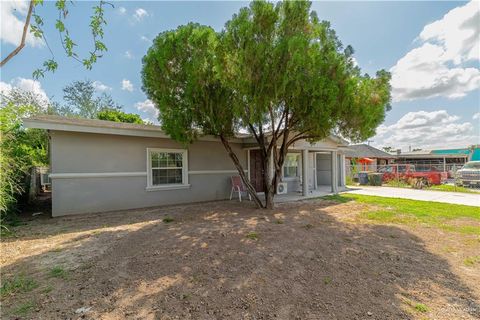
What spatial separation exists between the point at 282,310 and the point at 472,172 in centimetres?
1854

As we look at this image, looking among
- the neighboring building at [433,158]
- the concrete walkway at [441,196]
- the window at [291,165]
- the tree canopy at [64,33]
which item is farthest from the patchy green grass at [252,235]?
the neighboring building at [433,158]

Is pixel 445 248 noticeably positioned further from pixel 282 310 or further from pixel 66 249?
pixel 66 249

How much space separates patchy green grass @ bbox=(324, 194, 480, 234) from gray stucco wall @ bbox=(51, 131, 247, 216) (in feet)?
21.1

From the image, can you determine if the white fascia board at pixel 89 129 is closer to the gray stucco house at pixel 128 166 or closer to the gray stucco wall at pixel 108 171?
the gray stucco house at pixel 128 166

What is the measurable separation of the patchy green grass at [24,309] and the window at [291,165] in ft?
37.1

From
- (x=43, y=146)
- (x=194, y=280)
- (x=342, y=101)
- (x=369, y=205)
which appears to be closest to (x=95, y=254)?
(x=194, y=280)

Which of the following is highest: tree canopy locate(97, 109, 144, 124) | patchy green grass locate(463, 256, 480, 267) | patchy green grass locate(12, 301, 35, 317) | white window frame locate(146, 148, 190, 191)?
tree canopy locate(97, 109, 144, 124)

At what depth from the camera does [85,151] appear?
Result: 24.9 ft

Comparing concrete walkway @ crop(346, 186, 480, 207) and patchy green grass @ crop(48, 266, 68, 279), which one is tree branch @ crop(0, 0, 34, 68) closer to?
patchy green grass @ crop(48, 266, 68, 279)

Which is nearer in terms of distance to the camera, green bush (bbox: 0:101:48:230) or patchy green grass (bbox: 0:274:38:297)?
patchy green grass (bbox: 0:274:38:297)

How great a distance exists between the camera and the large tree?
Answer: 6.02 m

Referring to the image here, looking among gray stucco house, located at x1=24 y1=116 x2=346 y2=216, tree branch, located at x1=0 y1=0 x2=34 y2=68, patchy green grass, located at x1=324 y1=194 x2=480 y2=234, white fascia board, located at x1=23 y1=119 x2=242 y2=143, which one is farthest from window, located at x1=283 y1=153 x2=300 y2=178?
tree branch, located at x1=0 y1=0 x2=34 y2=68

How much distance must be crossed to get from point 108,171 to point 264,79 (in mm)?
5866

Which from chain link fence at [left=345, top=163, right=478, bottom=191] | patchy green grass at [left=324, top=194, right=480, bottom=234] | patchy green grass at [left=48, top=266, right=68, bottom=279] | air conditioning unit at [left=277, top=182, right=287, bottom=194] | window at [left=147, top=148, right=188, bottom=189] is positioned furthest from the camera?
chain link fence at [left=345, top=163, right=478, bottom=191]
